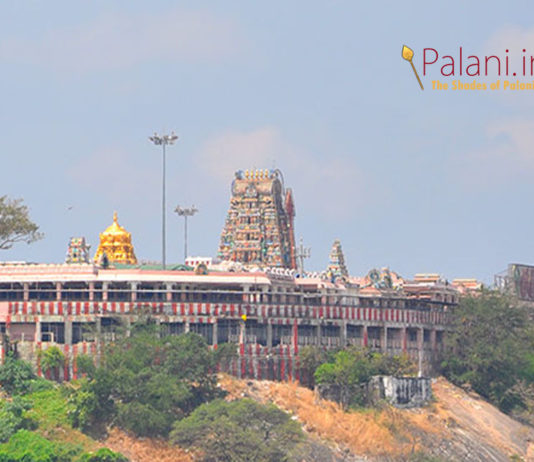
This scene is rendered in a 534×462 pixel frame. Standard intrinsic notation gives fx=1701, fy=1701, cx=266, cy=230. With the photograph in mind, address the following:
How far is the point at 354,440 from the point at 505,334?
1086 inches

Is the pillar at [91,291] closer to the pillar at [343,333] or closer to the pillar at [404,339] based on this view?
the pillar at [343,333]

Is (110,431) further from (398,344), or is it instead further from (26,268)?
(398,344)

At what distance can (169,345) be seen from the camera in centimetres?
12531

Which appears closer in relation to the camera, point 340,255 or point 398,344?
point 398,344

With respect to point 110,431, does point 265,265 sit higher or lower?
higher

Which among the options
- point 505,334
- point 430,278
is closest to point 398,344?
point 505,334

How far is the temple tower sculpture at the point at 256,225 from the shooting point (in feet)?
568

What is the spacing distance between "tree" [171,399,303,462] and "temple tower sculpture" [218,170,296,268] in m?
53.4

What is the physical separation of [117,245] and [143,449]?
49129mm

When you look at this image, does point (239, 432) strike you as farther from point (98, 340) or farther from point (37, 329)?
point (37, 329)

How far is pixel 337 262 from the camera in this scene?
176 m

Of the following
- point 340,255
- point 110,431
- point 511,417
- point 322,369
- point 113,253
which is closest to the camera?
point 110,431

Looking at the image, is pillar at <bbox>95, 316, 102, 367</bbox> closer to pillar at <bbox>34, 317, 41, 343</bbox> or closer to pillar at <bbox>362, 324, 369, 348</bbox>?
pillar at <bbox>34, 317, 41, 343</bbox>

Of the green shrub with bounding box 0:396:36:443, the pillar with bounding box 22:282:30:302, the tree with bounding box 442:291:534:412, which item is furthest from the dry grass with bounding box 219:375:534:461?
the pillar with bounding box 22:282:30:302
